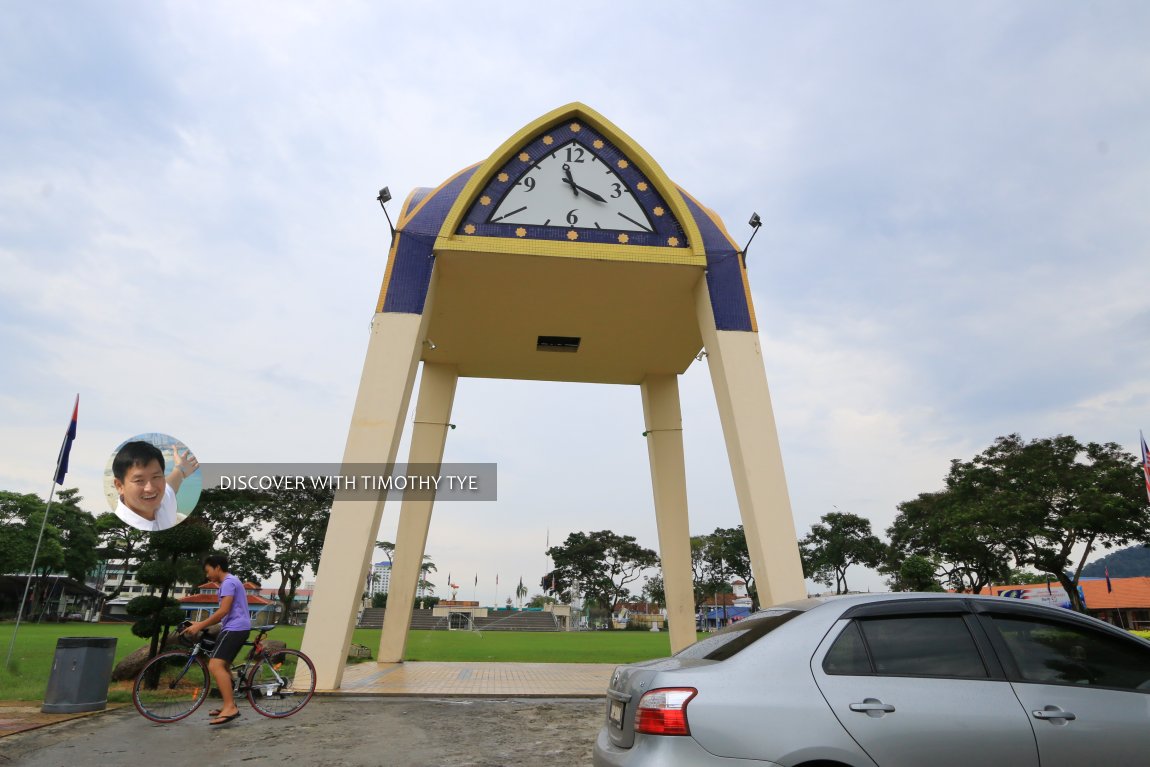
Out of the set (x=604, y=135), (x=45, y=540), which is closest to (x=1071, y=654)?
(x=604, y=135)

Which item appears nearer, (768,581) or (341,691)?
(341,691)

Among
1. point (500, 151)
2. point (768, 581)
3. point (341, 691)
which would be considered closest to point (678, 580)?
point (768, 581)

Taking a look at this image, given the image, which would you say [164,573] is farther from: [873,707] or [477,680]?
[873,707]

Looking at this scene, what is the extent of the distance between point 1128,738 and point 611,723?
2311 millimetres

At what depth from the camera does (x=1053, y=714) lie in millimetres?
3051

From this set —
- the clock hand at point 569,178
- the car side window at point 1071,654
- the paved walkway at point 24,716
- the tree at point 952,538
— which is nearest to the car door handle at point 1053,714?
the car side window at point 1071,654

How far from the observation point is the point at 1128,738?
3.05m

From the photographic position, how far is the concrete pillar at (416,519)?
46.5 feet

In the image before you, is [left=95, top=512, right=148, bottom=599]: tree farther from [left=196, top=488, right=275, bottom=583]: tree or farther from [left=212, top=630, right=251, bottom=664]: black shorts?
[left=212, top=630, right=251, bottom=664]: black shorts

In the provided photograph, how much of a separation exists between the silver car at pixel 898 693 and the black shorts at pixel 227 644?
16.1 ft

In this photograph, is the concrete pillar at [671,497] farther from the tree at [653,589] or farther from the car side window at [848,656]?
the tree at [653,589]

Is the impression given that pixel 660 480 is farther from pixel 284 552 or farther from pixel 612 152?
pixel 284 552

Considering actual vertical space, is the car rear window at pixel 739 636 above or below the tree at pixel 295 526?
below

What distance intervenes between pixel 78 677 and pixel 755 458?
869 centimetres
